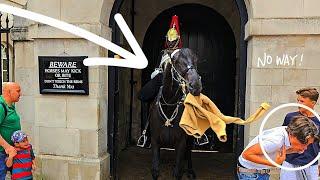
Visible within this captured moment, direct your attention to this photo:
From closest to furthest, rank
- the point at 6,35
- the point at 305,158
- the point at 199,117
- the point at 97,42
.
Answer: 1. the point at 305,158
2. the point at 199,117
3. the point at 97,42
4. the point at 6,35

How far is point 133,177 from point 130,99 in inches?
111

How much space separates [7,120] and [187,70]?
7.25 ft

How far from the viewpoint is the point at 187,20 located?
8.79m

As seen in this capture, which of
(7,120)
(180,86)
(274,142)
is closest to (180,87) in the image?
(180,86)

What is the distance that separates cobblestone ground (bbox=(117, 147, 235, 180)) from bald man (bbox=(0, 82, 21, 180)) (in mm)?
2248

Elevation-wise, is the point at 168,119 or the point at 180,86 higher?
the point at 180,86

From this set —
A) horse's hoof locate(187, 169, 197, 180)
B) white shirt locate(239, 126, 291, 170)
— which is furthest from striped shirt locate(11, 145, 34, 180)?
horse's hoof locate(187, 169, 197, 180)

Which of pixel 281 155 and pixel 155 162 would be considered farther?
pixel 155 162

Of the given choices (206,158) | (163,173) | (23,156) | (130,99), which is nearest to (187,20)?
(130,99)

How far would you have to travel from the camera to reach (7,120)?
14.6ft

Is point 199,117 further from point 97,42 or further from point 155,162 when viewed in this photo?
point 97,42

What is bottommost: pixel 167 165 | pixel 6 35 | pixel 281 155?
pixel 167 165

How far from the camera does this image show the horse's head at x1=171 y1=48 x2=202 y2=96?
4.40 meters

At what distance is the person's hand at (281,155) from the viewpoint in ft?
10.8
